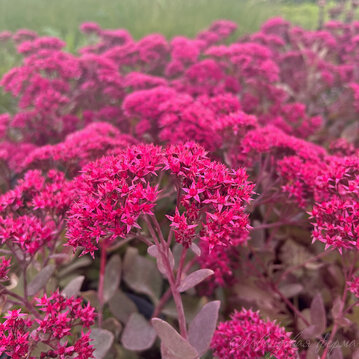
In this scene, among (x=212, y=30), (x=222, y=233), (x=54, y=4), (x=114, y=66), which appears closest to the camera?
(x=222, y=233)

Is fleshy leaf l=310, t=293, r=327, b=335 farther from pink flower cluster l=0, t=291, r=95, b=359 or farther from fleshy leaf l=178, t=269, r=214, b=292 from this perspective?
pink flower cluster l=0, t=291, r=95, b=359

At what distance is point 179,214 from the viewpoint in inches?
41.0

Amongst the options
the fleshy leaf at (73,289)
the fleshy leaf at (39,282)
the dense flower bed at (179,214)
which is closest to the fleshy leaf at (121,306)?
the dense flower bed at (179,214)

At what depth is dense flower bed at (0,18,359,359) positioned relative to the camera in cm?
107

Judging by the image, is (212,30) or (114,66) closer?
(114,66)

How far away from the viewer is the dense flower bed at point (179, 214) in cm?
107

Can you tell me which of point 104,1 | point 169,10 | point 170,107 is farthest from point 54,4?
point 170,107

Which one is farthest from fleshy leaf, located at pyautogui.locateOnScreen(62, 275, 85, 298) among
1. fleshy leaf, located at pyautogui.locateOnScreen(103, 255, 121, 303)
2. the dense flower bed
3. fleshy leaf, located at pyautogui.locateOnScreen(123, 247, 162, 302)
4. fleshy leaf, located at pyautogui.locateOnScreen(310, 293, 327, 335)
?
fleshy leaf, located at pyautogui.locateOnScreen(310, 293, 327, 335)

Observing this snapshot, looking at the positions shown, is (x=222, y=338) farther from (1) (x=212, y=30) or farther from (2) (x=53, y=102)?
(1) (x=212, y=30)

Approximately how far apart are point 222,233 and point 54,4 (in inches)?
349

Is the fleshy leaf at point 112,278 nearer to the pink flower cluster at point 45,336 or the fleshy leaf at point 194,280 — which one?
the pink flower cluster at point 45,336

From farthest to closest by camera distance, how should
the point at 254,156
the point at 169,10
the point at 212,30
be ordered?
1. the point at 169,10
2. the point at 212,30
3. the point at 254,156

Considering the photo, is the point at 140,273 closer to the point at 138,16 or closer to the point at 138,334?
the point at 138,334

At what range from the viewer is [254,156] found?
163 centimetres
